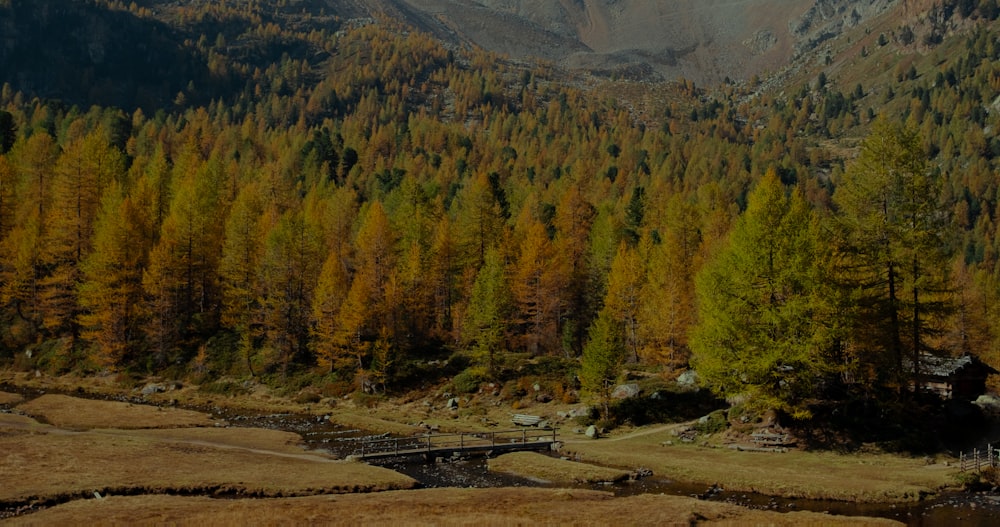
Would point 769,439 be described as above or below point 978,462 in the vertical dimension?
below

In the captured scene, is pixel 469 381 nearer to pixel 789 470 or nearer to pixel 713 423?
pixel 713 423

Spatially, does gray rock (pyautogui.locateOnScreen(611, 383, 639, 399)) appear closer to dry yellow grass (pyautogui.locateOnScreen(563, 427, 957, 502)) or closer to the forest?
the forest

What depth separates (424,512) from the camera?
28.5 metres

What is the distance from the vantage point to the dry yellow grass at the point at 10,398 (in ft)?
182

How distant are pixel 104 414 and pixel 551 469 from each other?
116ft

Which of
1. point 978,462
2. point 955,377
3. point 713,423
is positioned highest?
point 955,377

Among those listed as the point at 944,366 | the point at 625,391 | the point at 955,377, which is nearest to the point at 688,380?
the point at 625,391

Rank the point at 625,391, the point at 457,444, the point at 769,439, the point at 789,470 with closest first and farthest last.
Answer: the point at 789,470, the point at 769,439, the point at 457,444, the point at 625,391

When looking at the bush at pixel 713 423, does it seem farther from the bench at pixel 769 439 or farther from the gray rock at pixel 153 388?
the gray rock at pixel 153 388

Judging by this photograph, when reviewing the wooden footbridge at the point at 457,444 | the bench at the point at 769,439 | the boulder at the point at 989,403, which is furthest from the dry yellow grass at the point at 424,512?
the boulder at the point at 989,403

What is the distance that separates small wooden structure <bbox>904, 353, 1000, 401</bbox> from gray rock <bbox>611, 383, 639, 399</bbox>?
19543 millimetres

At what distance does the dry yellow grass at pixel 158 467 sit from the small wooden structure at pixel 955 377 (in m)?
40.3

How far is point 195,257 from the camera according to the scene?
77125 mm

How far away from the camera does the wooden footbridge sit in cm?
4319
